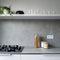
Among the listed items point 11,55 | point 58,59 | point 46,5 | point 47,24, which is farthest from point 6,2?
point 58,59

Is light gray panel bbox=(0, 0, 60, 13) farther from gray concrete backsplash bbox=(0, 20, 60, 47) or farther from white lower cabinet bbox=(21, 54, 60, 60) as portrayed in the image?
white lower cabinet bbox=(21, 54, 60, 60)

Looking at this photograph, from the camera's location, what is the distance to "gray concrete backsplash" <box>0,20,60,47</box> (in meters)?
2.27

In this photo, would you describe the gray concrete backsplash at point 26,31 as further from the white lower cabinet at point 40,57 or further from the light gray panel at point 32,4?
the white lower cabinet at point 40,57

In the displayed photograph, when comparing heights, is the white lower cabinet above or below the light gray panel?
below

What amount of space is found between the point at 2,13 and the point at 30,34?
2.45 feet

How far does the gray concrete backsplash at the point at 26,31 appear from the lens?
2268mm

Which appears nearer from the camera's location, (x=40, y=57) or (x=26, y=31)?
(x=40, y=57)

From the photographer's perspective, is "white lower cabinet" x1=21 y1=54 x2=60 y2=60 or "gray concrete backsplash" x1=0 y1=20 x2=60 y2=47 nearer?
"white lower cabinet" x1=21 y1=54 x2=60 y2=60

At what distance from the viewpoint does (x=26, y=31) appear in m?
2.29

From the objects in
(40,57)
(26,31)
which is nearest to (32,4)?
(26,31)

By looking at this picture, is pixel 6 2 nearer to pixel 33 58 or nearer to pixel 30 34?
pixel 30 34

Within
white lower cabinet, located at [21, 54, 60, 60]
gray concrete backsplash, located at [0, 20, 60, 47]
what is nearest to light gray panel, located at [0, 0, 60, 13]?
gray concrete backsplash, located at [0, 20, 60, 47]

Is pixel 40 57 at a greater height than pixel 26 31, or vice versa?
pixel 26 31

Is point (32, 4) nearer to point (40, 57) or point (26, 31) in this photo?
point (26, 31)
